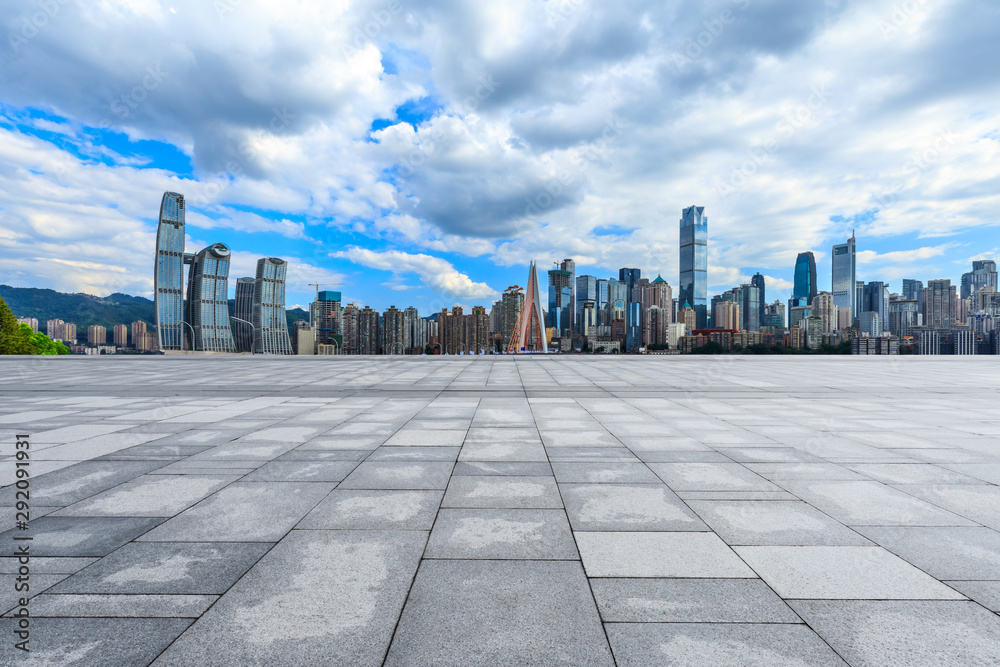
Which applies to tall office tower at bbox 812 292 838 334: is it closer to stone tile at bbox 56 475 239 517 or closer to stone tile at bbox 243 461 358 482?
stone tile at bbox 243 461 358 482

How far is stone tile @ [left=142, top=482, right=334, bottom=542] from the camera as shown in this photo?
413 centimetres

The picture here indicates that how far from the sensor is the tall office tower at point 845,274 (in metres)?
139

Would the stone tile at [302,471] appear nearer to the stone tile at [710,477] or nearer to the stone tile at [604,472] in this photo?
the stone tile at [604,472]

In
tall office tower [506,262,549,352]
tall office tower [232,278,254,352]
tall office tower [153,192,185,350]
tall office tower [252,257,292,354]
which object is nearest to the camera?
tall office tower [506,262,549,352]

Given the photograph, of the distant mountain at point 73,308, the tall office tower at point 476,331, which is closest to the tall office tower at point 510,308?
the tall office tower at point 476,331

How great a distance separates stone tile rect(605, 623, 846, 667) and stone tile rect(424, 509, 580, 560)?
101 centimetres

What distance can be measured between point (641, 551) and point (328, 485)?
361 centimetres

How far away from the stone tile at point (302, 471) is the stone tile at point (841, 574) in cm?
460

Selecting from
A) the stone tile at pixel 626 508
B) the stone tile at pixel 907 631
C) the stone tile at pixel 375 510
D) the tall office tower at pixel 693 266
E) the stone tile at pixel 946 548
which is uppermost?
the tall office tower at pixel 693 266

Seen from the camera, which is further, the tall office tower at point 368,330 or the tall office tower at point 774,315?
the tall office tower at point 774,315

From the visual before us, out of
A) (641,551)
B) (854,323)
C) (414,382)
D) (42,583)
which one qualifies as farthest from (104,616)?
(854,323)

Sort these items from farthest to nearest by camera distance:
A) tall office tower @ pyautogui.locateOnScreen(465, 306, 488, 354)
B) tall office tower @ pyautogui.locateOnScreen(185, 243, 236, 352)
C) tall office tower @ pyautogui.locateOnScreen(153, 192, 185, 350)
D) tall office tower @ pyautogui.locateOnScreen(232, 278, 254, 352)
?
tall office tower @ pyautogui.locateOnScreen(232, 278, 254, 352)
tall office tower @ pyautogui.locateOnScreen(185, 243, 236, 352)
tall office tower @ pyautogui.locateOnScreen(465, 306, 488, 354)
tall office tower @ pyautogui.locateOnScreen(153, 192, 185, 350)

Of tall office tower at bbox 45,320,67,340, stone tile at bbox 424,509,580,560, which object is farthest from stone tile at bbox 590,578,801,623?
tall office tower at bbox 45,320,67,340

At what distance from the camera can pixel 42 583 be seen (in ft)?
10.9
